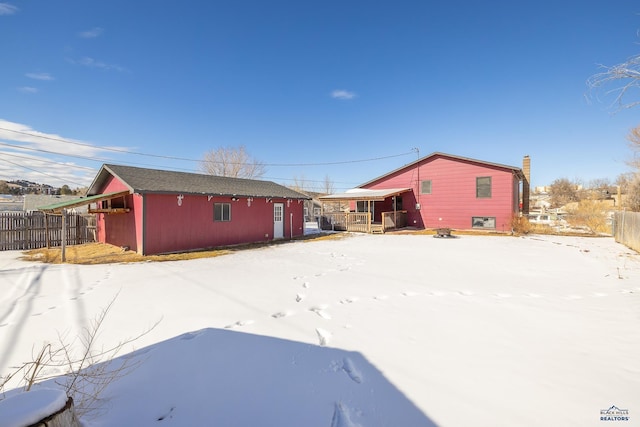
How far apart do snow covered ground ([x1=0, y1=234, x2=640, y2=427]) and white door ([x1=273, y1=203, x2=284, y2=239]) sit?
27.2 ft

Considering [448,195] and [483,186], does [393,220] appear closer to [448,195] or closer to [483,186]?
[448,195]

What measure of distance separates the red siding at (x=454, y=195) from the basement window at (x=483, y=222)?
180 mm

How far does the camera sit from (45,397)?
4.79 feet

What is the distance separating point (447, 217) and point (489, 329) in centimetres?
1701

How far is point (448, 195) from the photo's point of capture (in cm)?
1953

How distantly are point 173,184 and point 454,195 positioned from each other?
57.5 feet

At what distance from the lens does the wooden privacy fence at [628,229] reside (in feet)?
35.6

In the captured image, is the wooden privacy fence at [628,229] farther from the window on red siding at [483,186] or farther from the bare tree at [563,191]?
the bare tree at [563,191]

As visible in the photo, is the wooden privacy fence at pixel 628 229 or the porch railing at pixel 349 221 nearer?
the wooden privacy fence at pixel 628 229

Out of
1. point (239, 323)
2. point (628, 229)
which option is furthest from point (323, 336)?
point (628, 229)

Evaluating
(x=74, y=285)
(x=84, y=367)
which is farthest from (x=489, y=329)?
(x=74, y=285)

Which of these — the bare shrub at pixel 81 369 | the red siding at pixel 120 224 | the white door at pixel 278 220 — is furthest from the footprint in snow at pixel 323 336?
the white door at pixel 278 220

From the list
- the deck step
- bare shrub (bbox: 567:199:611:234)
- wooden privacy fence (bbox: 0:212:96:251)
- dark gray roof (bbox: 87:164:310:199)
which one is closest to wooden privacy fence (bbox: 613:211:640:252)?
bare shrub (bbox: 567:199:611:234)

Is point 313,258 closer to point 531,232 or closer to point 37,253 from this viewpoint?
point 37,253
